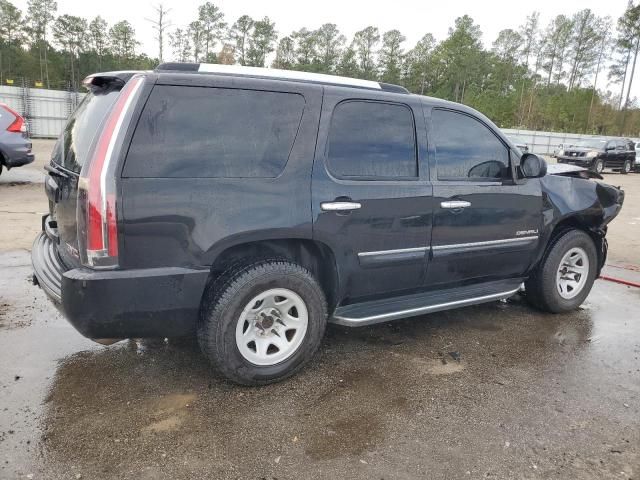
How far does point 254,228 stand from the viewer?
2932mm

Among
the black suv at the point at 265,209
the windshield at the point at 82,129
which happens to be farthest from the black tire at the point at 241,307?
the windshield at the point at 82,129

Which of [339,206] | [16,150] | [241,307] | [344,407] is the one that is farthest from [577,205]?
[16,150]

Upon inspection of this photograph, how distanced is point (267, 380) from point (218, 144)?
147cm

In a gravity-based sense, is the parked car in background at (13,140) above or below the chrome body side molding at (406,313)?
above

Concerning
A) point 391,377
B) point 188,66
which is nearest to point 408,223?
point 391,377

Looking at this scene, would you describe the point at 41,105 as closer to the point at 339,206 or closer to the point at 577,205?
the point at 339,206

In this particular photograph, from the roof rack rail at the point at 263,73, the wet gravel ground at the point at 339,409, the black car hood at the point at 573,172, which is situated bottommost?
the wet gravel ground at the point at 339,409

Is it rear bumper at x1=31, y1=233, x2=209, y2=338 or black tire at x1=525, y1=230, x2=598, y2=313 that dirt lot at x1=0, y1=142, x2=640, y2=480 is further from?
rear bumper at x1=31, y1=233, x2=209, y2=338

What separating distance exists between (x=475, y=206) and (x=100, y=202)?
8.63 ft

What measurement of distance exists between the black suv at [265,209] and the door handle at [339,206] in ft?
0.04

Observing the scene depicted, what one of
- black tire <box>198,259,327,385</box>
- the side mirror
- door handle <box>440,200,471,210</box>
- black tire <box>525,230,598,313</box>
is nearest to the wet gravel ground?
black tire <box>198,259,327,385</box>

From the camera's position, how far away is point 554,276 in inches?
180

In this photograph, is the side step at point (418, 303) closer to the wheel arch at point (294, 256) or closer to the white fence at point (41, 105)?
the wheel arch at point (294, 256)

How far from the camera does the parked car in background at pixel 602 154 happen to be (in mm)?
21750
